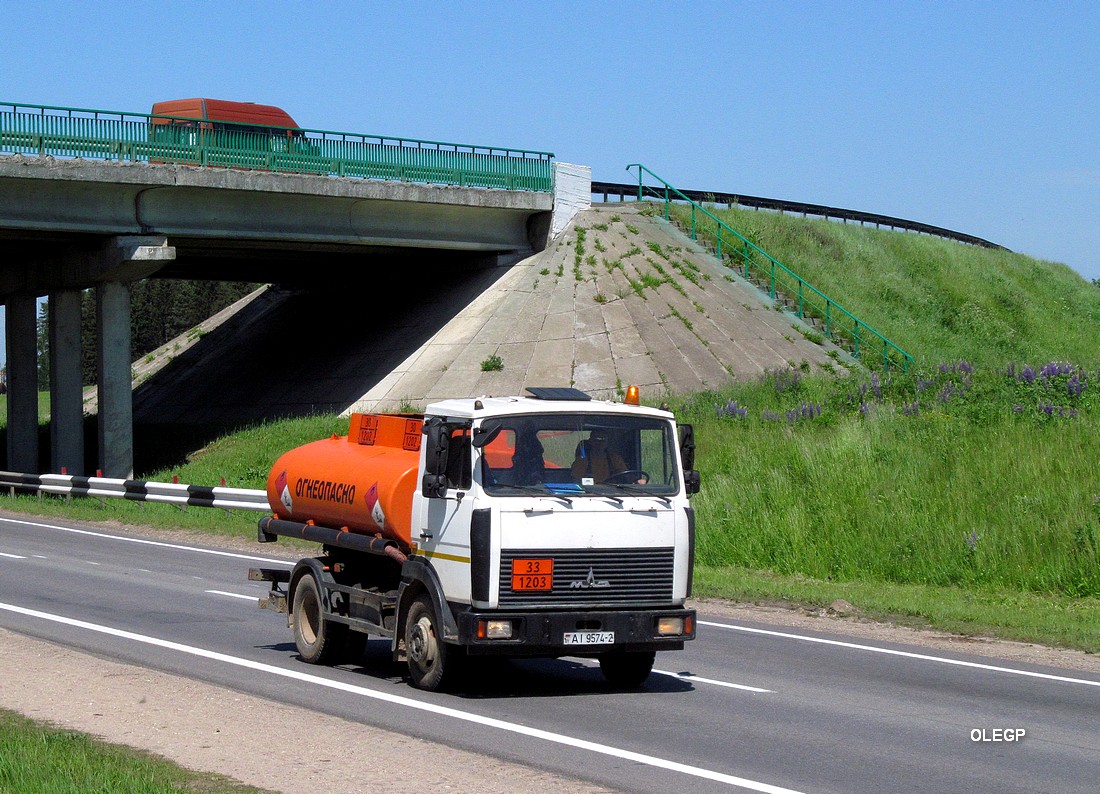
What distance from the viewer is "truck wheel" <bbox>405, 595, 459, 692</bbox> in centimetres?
1033

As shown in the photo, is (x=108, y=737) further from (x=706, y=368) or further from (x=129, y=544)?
(x=706, y=368)

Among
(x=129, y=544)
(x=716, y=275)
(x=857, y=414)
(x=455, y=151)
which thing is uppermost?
(x=455, y=151)

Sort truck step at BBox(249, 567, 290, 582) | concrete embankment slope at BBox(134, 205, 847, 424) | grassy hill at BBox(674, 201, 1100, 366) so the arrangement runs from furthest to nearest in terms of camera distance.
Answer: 1. grassy hill at BBox(674, 201, 1100, 366)
2. concrete embankment slope at BBox(134, 205, 847, 424)
3. truck step at BBox(249, 567, 290, 582)

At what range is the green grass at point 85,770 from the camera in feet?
22.0

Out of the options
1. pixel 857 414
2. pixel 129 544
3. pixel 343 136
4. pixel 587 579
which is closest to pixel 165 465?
pixel 343 136

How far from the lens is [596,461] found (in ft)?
34.8

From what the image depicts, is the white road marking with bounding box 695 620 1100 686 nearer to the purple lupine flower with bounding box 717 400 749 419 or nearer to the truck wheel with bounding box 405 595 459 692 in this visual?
the truck wheel with bounding box 405 595 459 692

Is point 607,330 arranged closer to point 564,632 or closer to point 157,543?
point 157,543

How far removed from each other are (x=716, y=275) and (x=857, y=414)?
15551 mm

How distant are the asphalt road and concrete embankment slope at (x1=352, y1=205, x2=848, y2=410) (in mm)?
18954

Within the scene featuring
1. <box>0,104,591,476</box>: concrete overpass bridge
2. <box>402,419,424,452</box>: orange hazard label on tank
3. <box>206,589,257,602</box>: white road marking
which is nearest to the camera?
<box>402,419,424,452</box>: orange hazard label on tank

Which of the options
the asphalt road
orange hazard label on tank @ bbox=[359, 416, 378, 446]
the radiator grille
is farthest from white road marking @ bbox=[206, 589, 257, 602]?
the radiator grille

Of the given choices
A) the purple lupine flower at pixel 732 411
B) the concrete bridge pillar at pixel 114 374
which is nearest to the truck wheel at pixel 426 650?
the purple lupine flower at pixel 732 411

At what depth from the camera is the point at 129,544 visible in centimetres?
2367
